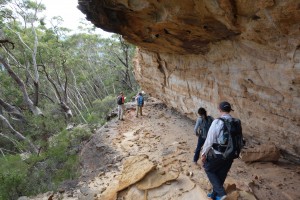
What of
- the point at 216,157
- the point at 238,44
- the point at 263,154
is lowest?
the point at 263,154

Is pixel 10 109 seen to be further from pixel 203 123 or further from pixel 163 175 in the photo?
pixel 203 123

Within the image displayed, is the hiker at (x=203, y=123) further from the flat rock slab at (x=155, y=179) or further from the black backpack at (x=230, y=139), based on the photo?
the black backpack at (x=230, y=139)

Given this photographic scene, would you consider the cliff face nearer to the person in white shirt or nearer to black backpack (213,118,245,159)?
the person in white shirt

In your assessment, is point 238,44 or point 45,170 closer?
point 238,44

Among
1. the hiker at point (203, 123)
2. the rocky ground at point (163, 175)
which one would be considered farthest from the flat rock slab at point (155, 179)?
the hiker at point (203, 123)

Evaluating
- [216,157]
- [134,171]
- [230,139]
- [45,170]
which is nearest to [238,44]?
[230,139]

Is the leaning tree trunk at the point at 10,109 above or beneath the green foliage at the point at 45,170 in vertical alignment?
above

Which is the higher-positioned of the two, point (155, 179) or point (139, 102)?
point (139, 102)

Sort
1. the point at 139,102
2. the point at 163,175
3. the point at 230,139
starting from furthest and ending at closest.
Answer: the point at 139,102, the point at 163,175, the point at 230,139

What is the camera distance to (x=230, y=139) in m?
3.67

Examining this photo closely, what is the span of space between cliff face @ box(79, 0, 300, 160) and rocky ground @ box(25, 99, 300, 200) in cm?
104

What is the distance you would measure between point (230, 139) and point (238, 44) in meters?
3.19

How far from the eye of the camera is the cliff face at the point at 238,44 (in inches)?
190

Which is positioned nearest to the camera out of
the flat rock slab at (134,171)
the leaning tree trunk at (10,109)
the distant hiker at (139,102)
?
the flat rock slab at (134,171)
